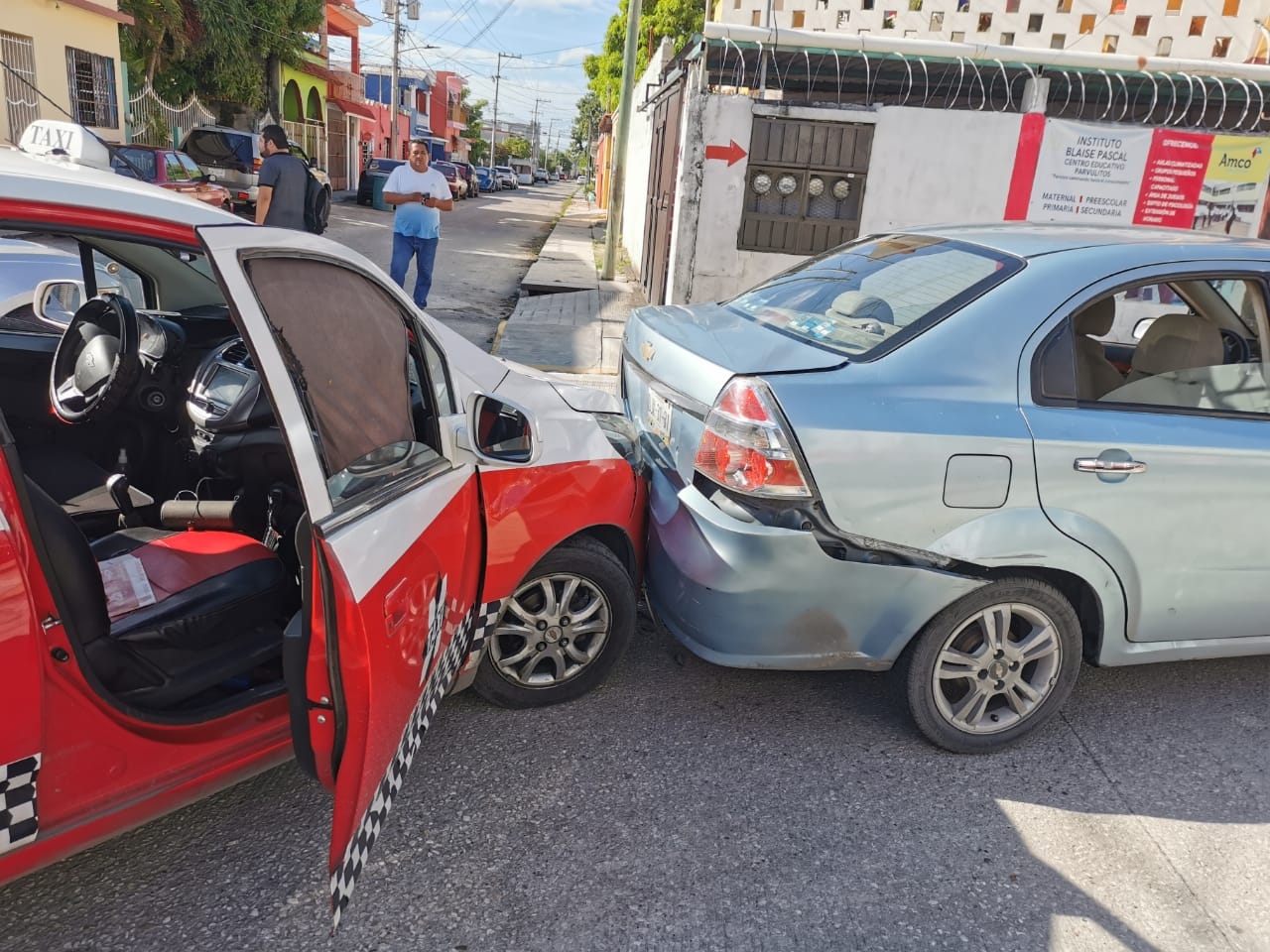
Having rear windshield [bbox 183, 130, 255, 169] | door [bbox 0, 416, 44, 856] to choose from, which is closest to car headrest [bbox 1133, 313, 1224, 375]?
door [bbox 0, 416, 44, 856]

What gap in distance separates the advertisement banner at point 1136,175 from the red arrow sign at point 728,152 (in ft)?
9.32

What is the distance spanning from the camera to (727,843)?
2.65 m

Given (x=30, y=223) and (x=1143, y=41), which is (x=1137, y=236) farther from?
(x=1143, y=41)

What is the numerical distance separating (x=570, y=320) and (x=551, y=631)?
825 centimetres

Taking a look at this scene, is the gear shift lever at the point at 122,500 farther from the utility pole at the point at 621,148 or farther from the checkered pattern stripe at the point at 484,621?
the utility pole at the point at 621,148

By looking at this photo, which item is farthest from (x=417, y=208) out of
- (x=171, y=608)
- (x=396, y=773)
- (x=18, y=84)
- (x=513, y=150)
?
(x=513, y=150)

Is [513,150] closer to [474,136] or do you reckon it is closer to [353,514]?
[474,136]

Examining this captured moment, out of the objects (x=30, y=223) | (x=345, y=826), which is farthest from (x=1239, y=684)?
(x=30, y=223)

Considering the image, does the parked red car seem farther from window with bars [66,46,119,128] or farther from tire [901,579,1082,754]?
tire [901,579,1082,754]

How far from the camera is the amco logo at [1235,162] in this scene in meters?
9.59

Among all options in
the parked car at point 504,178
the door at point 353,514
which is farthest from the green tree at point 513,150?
the door at point 353,514

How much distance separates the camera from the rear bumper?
279cm

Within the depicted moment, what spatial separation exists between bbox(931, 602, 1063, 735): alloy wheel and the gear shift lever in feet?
8.44

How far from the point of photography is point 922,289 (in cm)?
316
